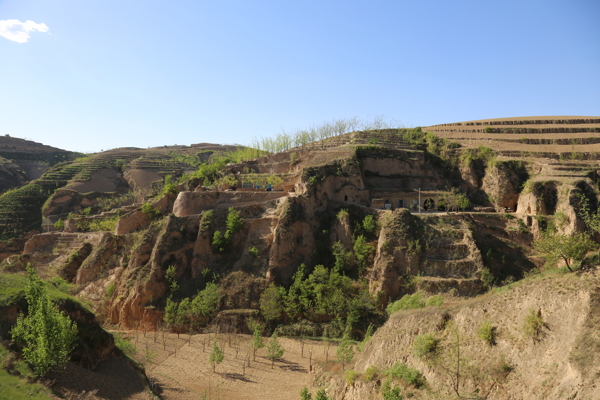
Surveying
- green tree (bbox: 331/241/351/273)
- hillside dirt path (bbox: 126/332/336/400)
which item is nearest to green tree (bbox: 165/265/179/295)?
hillside dirt path (bbox: 126/332/336/400)

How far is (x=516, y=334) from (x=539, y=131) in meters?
47.1

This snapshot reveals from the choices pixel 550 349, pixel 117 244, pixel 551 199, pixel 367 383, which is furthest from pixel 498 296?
pixel 117 244

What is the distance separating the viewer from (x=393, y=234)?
32875 millimetres

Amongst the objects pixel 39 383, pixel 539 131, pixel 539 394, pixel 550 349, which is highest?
pixel 539 131

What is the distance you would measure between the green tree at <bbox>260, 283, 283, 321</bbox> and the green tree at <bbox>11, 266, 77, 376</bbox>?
13814 millimetres

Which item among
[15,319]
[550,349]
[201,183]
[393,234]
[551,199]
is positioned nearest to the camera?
[550,349]

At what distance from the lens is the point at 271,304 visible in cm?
3102

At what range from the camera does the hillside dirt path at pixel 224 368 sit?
23078 millimetres

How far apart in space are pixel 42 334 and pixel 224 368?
36.6 feet

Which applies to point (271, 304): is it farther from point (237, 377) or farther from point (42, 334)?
point (42, 334)

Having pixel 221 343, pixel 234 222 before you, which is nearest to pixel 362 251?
pixel 234 222

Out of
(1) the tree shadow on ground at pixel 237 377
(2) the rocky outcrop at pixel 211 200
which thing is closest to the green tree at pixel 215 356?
(1) the tree shadow on ground at pixel 237 377

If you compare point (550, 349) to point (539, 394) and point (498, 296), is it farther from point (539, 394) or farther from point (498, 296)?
point (498, 296)

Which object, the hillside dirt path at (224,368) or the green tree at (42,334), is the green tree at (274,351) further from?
the green tree at (42,334)
